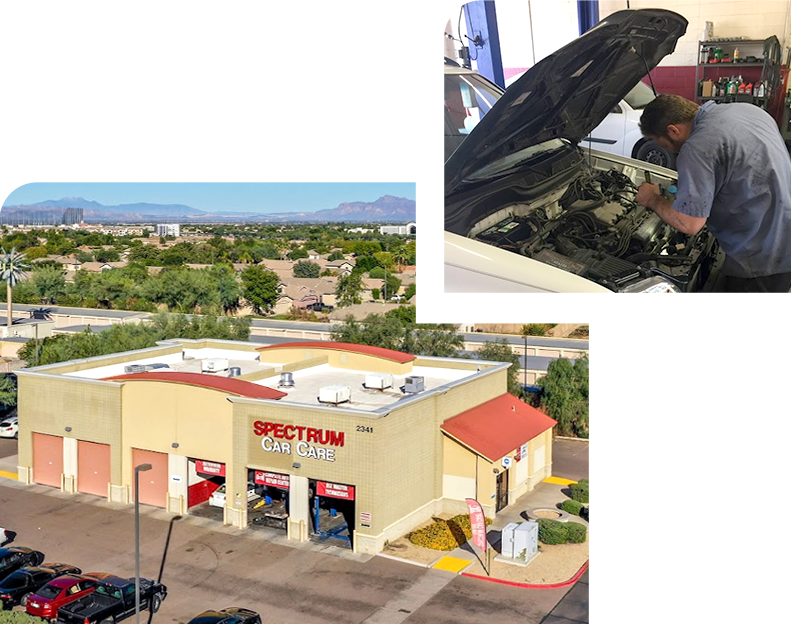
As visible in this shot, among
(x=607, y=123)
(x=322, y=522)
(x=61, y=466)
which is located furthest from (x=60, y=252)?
(x=607, y=123)

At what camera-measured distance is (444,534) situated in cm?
2459

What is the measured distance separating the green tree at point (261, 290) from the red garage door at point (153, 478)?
50052 millimetres

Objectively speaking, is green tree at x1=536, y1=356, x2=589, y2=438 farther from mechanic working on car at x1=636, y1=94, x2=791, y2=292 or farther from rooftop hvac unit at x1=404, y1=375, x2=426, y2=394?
mechanic working on car at x1=636, y1=94, x2=791, y2=292

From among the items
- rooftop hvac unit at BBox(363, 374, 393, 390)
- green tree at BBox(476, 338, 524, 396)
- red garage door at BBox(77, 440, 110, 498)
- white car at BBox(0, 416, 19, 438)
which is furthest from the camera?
green tree at BBox(476, 338, 524, 396)

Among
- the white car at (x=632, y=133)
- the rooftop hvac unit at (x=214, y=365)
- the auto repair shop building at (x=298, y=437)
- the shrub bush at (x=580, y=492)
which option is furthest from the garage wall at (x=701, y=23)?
the rooftop hvac unit at (x=214, y=365)

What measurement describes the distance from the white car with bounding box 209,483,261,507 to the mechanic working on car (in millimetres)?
16300

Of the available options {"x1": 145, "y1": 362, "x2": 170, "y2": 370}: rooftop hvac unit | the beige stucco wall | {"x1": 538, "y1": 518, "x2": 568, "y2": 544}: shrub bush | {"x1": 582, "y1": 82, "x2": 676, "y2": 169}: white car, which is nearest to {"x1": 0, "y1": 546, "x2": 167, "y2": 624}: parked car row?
the beige stucco wall

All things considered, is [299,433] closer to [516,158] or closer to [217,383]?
[217,383]

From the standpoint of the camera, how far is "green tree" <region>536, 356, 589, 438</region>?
37.3 meters

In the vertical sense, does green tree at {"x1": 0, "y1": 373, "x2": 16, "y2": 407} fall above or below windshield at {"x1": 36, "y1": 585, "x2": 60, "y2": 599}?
above

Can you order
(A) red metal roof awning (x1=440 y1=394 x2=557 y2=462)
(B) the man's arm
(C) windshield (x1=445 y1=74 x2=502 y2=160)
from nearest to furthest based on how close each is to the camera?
(B) the man's arm → (C) windshield (x1=445 y1=74 x2=502 y2=160) → (A) red metal roof awning (x1=440 y1=394 x2=557 y2=462)

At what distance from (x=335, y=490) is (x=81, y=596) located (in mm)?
6852

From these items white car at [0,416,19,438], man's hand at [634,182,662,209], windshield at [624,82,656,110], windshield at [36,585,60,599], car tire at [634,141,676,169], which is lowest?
windshield at [36,585,60,599]

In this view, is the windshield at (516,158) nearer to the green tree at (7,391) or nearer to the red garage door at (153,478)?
the red garage door at (153,478)
